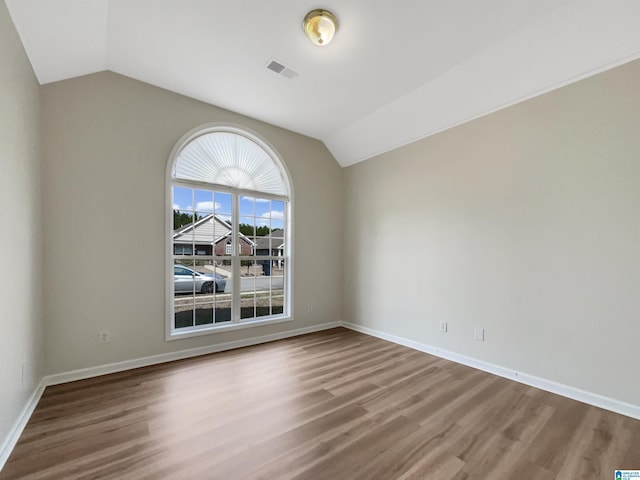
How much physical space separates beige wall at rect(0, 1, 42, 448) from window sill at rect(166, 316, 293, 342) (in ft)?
3.67

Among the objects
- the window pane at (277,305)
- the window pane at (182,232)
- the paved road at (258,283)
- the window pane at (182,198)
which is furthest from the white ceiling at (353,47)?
the window pane at (277,305)

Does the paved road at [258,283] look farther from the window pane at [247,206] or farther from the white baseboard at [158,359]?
the window pane at [247,206]

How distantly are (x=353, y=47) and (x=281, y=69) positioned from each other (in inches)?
29.3

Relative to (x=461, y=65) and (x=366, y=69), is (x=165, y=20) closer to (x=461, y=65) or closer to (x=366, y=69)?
(x=366, y=69)

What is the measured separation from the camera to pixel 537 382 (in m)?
2.65

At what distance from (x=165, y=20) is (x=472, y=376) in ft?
13.8

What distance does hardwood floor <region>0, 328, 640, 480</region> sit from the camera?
64.3 inches

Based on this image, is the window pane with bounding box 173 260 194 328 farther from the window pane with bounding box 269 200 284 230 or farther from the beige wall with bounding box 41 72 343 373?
the window pane with bounding box 269 200 284 230

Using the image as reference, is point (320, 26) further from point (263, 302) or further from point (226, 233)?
point (263, 302)

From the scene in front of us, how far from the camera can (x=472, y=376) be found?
2873mm

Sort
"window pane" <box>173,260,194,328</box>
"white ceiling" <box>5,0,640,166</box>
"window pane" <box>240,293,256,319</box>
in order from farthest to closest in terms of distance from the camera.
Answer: "window pane" <box>240,293,256,319</box>, "window pane" <box>173,260,194,328</box>, "white ceiling" <box>5,0,640,166</box>

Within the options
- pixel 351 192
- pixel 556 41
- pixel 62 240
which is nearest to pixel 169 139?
pixel 62 240

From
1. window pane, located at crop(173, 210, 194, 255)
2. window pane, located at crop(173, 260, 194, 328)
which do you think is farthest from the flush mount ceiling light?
window pane, located at crop(173, 260, 194, 328)

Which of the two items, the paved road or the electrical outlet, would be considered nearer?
the electrical outlet
